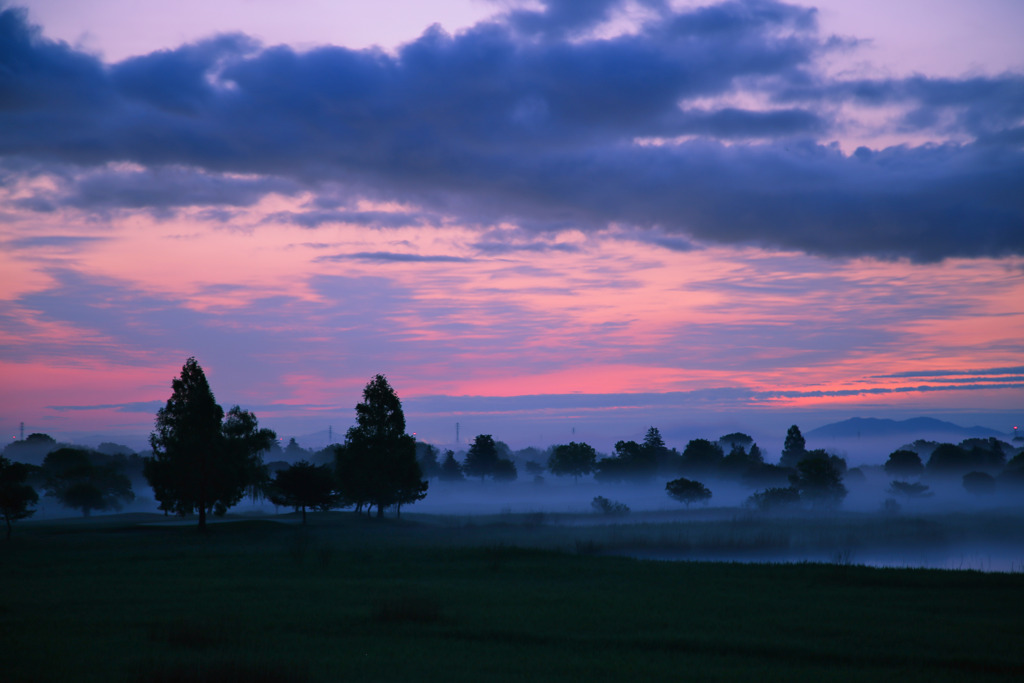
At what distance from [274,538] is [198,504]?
9037 millimetres

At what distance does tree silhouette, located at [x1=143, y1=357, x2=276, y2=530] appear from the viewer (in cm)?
5191

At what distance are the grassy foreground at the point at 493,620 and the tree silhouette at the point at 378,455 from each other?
1181 inches

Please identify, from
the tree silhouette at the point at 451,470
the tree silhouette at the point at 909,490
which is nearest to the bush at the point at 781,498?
the tree silhouette at the point at 909,490

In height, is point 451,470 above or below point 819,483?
below

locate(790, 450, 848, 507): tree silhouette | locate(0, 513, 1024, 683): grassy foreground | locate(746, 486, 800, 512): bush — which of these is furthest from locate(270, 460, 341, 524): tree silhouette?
locate(790, 450, 848, 507): tree silhouette

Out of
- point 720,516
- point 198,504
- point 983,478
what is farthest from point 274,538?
point 983,478

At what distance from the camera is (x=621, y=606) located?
76.4ft

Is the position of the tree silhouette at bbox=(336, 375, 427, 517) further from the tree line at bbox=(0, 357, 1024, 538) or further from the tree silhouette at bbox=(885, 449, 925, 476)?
the tree silhouette at bbox=(885, 449, 925, 476)

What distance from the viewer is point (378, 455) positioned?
66.8 m

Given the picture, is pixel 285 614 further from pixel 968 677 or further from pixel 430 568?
pixel 968 677

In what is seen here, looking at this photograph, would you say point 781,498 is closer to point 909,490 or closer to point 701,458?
point 909,490

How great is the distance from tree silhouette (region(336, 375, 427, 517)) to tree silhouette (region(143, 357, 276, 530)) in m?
12.4

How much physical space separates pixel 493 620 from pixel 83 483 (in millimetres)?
86790

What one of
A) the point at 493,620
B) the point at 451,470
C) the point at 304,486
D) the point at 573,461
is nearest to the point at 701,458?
the point at 573,461
